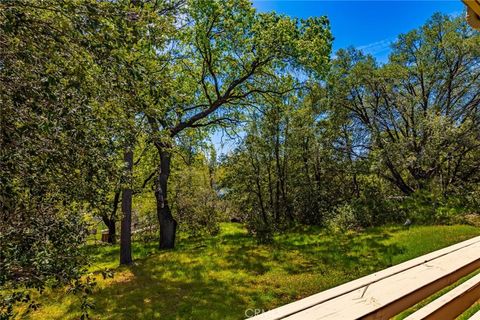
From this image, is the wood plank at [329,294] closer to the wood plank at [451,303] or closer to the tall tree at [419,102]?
the wood plank at [451,303]

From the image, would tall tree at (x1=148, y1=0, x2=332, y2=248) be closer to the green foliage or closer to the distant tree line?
the distant tree line

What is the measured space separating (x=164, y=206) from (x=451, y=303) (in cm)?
1270

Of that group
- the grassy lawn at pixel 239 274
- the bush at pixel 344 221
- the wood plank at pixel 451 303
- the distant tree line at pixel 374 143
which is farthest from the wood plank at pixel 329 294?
the bush at pixel 344 221

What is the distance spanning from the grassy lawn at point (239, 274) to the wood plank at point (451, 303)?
5.10 m

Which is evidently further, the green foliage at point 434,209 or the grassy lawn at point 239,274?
the green foliage at point 434,209

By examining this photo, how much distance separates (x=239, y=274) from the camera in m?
9.38

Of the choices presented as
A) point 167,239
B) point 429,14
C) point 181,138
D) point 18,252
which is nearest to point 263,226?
point 167,239

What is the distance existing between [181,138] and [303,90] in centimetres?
631

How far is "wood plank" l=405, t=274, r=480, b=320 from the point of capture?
181cm

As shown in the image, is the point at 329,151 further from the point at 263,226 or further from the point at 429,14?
the point at 429,14

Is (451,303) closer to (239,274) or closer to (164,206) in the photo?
A: (239,274)

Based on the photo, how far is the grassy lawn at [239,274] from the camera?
709cm

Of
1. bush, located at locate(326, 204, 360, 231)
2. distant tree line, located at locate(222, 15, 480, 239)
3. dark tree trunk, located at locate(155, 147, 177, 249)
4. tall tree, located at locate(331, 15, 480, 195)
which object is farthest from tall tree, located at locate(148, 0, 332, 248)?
bush, located at locate(326, 204, 360, 231)

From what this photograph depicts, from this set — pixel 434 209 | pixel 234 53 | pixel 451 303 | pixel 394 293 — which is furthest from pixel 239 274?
pixel 434 209
